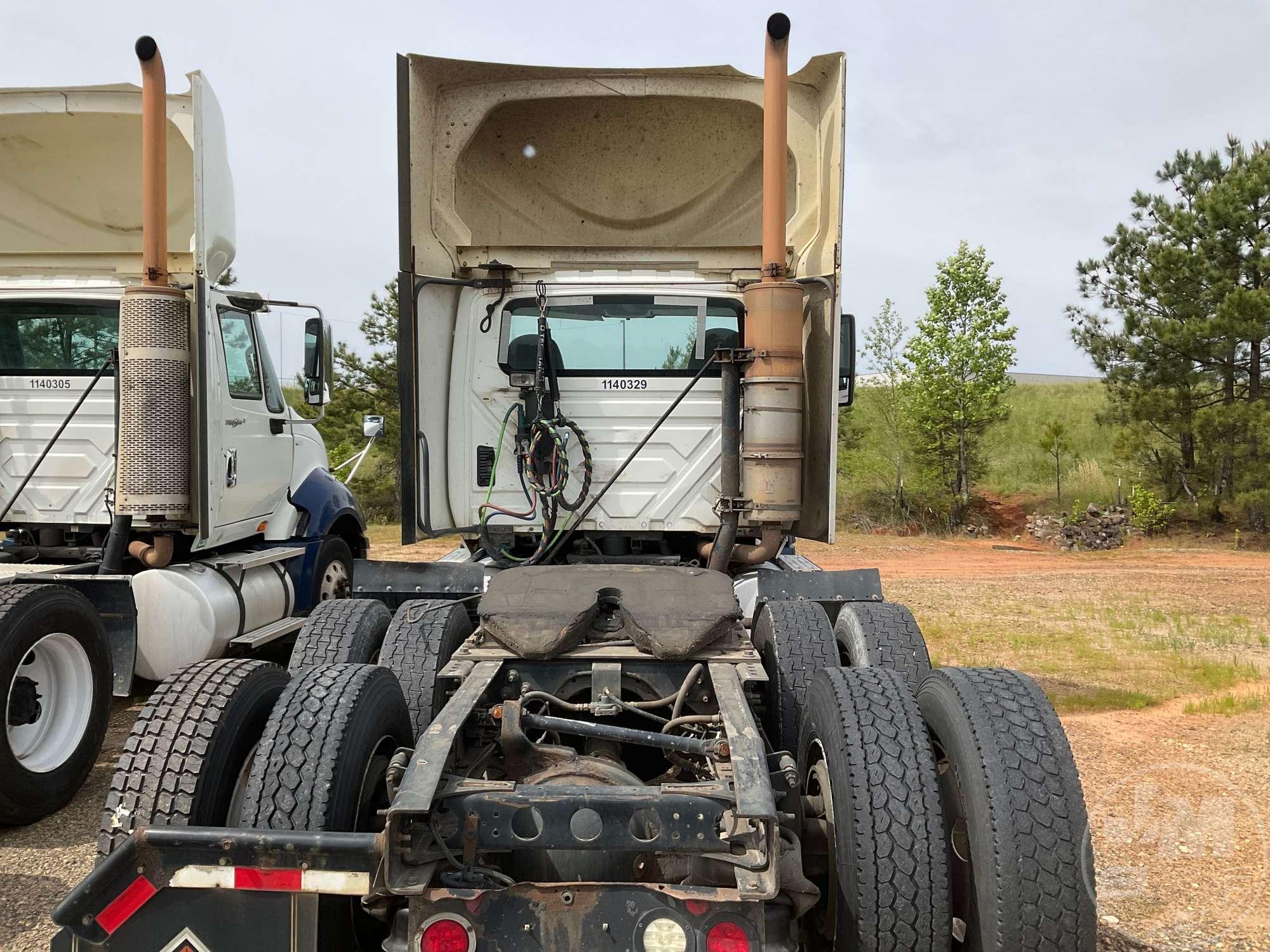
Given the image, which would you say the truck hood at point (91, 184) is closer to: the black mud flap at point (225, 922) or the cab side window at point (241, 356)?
the cab side window at point (241, 356)

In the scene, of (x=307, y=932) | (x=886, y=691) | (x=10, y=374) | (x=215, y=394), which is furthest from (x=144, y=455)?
(x=886, y=691)

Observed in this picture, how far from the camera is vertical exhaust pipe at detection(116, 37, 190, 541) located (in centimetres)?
587

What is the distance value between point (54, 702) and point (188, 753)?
115 inches

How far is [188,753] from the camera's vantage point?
2.83 meters

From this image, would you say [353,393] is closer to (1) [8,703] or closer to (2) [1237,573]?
(2) [1237,573]

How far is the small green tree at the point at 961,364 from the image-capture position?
23484 mm

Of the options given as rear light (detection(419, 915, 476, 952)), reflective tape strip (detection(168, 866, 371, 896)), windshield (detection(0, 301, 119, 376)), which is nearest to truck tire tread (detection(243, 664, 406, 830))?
reflective tape strip (detection(168, 866, 371, 896))

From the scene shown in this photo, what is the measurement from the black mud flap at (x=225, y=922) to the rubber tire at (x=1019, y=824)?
1720mm

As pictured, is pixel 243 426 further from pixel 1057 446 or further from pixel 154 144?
pixel 1057 446

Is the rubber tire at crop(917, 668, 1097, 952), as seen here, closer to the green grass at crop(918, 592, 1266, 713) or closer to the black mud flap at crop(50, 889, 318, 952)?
the black mud flap at crop(50, 889, 318, 952)

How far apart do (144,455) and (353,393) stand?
2124 centimetres

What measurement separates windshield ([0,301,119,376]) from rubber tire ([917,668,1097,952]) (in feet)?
20.3

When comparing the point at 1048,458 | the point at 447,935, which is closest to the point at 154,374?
the point at 447,935

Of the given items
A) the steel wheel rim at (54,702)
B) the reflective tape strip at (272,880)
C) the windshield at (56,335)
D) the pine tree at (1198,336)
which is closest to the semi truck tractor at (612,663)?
the reflective tape strip at (272,880)
